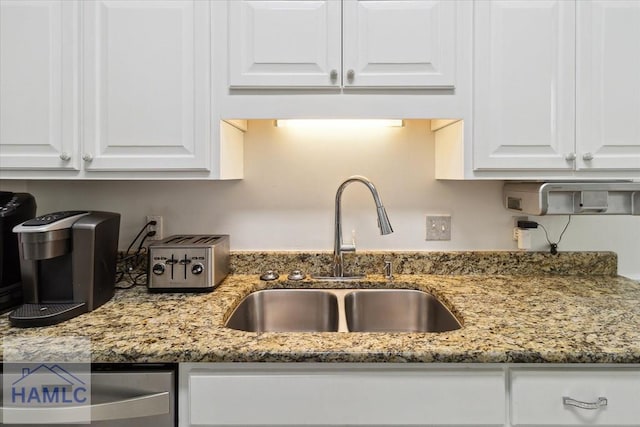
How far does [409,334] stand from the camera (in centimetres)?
103

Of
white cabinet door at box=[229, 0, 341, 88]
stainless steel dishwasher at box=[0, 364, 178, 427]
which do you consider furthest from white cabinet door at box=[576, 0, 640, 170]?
stainless steel dishwasher at box=[0, 364, 178, 427]

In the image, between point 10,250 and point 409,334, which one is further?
point 10,250

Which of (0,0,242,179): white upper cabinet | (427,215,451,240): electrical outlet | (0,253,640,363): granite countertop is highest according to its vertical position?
(0,0,242,179): white upper cabinet

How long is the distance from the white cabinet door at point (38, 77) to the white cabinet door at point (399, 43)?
0.96 meters

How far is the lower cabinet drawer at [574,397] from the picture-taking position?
96 centimetres

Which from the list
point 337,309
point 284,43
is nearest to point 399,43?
point 284,43

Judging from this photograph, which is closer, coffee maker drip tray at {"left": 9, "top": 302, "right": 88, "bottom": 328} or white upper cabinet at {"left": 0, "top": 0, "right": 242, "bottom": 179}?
coffee maker drip tray at {"left": 9, "top": 302, "right": 88, "bottom": 328}

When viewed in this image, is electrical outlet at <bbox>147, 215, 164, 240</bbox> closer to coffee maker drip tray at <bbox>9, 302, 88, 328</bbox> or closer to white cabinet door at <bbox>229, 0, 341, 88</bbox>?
coffee maker drip tray at <bbox>9, 302, 88, 328</bbox>

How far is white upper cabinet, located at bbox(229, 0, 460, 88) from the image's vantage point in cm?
128

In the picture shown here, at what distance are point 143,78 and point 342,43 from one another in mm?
697

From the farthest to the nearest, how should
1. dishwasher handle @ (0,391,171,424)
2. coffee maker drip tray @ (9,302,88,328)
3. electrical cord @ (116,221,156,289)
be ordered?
1. electrical cord @ (116,221,156,289)
2. coffee maker drip tray @ (9,302,88,328)
3. dishwasher handle @ (0,391,171,424)

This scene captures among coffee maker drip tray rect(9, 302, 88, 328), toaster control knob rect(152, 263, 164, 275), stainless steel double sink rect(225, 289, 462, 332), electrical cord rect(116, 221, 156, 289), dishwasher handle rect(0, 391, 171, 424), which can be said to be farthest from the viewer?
electrical cord rect(116, 221, 156, 289)

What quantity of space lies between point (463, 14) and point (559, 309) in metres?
1.04

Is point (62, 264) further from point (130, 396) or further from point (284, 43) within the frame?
point (284, 43)
